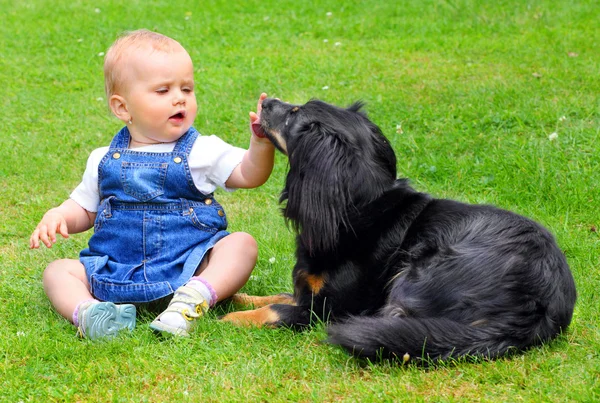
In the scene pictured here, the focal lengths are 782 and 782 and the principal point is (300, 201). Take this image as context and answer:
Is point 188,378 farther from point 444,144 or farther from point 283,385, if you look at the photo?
point 444,144

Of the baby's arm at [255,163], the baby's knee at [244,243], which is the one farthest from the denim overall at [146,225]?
the baby's arm at [255,163]

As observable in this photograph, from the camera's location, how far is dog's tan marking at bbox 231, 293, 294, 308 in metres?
3.80

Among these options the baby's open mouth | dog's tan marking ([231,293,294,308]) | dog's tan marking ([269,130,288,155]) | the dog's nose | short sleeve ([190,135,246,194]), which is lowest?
dog's tan marking ([231,293,294,308])

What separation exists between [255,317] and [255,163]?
2.41 ft

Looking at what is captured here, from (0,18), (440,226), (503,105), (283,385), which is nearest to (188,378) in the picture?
(283,385)

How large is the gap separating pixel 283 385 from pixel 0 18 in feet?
30.4

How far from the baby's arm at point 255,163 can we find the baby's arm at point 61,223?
77 centimetres

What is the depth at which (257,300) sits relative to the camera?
3.84m

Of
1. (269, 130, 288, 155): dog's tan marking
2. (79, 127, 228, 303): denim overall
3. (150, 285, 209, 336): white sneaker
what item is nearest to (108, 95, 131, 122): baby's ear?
(79, 127, 228, 303): denim overall

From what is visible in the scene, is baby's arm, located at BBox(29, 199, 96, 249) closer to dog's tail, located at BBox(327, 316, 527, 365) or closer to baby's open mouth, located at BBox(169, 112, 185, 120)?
baby's open mouth, located at BBox(169, 112, 185, 120)

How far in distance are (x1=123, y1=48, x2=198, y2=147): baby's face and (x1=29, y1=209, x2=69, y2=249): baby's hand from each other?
59 cm

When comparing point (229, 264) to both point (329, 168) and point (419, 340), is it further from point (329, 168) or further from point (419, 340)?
point (419, 340)

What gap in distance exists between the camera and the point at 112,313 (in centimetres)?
336

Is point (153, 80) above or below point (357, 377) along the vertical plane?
above
